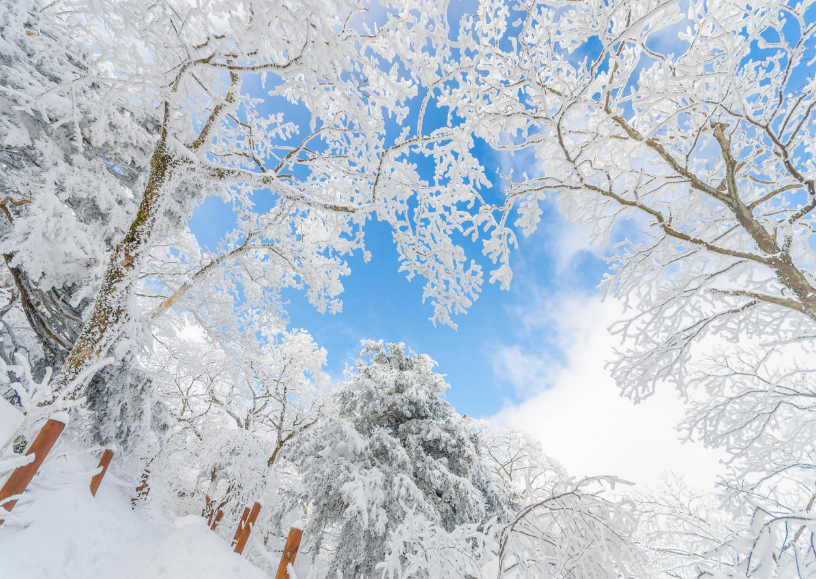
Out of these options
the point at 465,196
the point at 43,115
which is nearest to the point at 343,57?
the point at 465,196

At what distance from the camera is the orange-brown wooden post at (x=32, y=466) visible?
2691mm

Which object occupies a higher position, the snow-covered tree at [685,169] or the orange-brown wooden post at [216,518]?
the snow-covered tree at [685,169]

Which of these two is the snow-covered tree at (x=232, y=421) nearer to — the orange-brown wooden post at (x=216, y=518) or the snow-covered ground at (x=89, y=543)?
the orange-brown wooden post at (x=216, y=518)

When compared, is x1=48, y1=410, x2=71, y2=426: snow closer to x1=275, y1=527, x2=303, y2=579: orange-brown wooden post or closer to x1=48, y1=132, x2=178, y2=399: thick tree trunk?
x1=48, y1=132, x2=178, y2=399: thick tree trunk

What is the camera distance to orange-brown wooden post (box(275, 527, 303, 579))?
387cm

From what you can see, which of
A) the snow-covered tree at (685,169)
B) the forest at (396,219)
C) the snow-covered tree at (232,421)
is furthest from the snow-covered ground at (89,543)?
the snow-covered tree at (685,169)

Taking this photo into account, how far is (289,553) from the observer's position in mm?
3957

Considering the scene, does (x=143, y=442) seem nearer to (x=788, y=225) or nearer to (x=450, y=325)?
(x=450, y=325)

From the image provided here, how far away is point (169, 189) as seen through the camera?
4.38 metres

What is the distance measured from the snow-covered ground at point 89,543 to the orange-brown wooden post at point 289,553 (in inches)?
50.1

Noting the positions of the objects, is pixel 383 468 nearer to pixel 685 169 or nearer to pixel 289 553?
pixel 289 553

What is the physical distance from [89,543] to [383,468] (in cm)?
585

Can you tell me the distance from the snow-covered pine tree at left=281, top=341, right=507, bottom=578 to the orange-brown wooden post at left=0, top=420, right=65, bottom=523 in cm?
615

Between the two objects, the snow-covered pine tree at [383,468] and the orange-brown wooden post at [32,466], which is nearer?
the orange-brown wooden post at [32,466]
